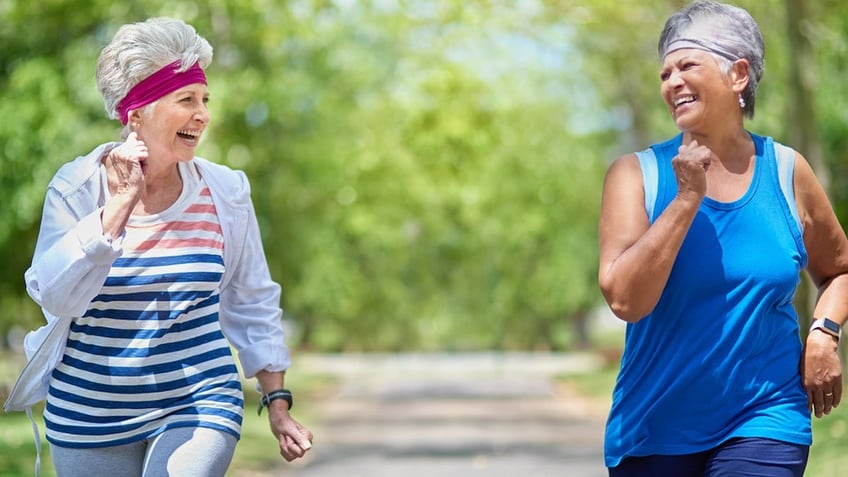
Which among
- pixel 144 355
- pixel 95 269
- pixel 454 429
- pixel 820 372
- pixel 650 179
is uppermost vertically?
pixel 650 179

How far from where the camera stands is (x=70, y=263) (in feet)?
11.7

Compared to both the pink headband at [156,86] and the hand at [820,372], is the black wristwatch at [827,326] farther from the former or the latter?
the pink headband at [156,86]

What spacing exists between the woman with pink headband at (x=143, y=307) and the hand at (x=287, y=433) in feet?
0.81

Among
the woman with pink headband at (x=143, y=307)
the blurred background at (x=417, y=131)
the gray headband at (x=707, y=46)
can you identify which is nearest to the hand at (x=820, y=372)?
the gray headband at (x=707, y=46)

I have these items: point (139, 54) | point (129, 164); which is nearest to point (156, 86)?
point (139, 54)

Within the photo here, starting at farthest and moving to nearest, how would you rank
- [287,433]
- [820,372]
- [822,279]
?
[287,433]
[822,279]
[820,372]

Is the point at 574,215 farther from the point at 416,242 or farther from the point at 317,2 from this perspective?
the point at 317,2

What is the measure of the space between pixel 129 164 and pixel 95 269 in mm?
295

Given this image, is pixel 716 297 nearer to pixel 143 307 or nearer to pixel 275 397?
pixel 275 397

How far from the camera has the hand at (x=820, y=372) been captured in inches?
145

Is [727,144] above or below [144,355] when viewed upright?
above

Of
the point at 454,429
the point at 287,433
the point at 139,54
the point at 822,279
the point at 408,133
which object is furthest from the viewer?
the point at 408,133

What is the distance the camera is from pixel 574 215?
123ft

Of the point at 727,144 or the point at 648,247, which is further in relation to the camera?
the point at 727,144
